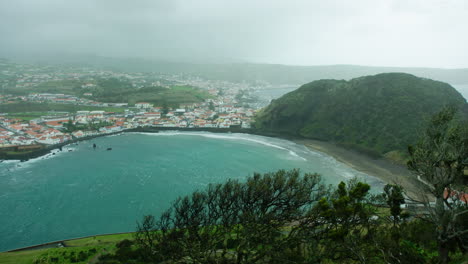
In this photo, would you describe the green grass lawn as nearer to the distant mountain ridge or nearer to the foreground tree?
the foreground tree

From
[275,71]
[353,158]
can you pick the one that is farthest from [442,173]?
[275,71]

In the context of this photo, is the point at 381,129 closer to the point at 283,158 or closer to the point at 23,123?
the point at 283,158

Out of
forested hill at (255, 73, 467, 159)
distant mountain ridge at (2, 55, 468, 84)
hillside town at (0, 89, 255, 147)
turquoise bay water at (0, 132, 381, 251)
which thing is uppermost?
distant mountain ridge at (2, 55, 468, 84)

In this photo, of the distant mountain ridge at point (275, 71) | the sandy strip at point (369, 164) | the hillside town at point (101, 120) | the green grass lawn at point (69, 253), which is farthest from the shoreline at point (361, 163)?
the distant mountain ridge at point (275, 71)

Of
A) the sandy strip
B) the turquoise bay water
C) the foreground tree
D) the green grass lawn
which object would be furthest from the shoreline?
the foreground tree

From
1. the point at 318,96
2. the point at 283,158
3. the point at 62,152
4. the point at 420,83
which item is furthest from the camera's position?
the point at 318,96

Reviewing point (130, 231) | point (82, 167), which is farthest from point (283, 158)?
point (82, 167)

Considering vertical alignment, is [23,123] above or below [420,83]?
below
